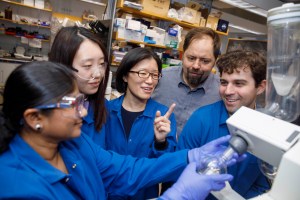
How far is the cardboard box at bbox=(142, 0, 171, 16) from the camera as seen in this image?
3263mm

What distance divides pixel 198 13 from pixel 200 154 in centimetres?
329

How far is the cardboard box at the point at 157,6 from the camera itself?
10.7 ft

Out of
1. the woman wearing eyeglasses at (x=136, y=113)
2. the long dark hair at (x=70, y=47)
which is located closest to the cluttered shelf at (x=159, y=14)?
the woman wearing eyeglasses at (x=136, y=113)

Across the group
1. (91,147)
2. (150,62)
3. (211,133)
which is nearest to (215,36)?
(150,62)

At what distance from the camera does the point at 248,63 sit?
1.25m

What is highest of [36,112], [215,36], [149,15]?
[149,15]

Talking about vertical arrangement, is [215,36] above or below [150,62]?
above

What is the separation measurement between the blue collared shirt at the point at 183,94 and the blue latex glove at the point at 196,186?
1013 mm

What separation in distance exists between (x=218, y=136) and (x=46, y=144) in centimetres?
86

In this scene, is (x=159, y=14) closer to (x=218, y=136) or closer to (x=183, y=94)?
(x=183, y=94)

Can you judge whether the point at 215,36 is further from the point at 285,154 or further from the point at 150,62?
the point at 285,154

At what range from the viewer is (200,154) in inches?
40.0

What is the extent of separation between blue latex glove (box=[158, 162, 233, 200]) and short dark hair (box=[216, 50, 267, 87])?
0.64m

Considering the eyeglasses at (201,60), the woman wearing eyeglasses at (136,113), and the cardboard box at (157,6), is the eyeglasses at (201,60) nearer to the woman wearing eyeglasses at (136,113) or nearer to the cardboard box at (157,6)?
the woman wearing eyeglasses at (136,113)
